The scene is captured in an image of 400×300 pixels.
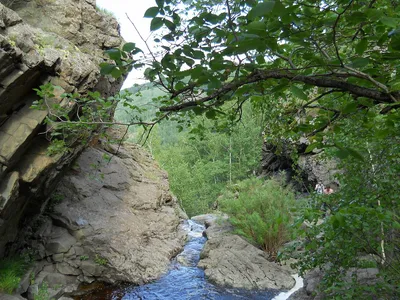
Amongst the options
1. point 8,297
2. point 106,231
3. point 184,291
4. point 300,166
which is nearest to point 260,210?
point 184,291

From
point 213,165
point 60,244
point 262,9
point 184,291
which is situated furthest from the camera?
point 213,165

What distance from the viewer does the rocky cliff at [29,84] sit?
5.93 meters

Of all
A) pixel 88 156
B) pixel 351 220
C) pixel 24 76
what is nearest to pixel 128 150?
pixel 88 156

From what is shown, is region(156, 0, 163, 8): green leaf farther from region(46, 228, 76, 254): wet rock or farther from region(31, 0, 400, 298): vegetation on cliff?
region(46, 228, 76, 254): wet rock

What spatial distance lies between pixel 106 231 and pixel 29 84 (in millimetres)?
4757

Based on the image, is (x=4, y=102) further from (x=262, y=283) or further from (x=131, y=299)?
(x=262, y=283)

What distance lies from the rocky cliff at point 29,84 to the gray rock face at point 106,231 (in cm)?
124

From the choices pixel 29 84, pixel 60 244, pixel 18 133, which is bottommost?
pixel 60 244

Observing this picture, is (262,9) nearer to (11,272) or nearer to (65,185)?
(11,272)

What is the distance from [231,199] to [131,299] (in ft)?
17.4

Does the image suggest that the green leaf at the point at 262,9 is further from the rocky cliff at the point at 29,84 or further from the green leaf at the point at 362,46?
the rocky cliff at the point at 29,84

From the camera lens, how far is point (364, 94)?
1.63 meters

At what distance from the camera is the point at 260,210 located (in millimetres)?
11344

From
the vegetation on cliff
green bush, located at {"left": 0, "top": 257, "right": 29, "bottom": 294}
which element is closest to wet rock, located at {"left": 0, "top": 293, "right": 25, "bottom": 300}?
green bush, located at {"left": 0, "top": 257, "right": 29, "bottom": 294}
